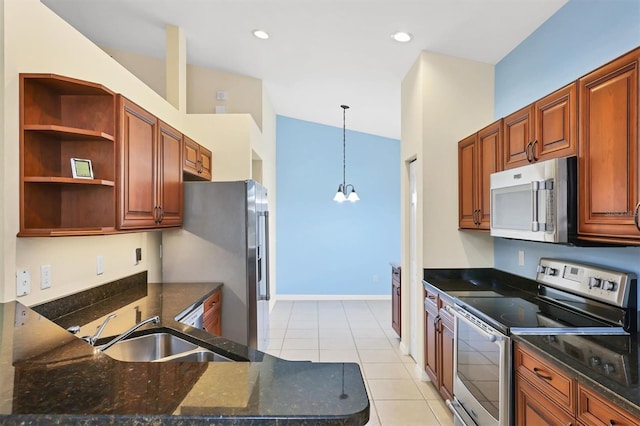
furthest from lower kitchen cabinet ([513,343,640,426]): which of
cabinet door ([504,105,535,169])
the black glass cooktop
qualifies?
cabinet door ([504,105,535,169])

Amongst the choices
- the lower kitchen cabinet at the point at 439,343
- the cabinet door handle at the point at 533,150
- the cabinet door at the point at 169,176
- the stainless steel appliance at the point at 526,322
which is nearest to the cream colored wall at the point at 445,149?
the lower kitchen cabinet at the point at 439,343

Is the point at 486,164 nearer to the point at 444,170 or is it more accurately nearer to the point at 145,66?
the point at 444,170

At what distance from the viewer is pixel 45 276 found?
1933mm

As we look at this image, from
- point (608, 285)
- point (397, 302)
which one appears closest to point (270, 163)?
point (397, 302)

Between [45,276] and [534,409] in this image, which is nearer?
[534,409]

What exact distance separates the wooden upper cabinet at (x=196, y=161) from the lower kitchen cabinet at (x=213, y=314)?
1154 millimetres

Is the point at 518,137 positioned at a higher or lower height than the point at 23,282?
higher

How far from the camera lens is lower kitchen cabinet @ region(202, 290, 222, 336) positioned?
273 centimetres

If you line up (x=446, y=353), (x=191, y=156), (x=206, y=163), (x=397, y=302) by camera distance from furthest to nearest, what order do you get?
(x=397, y=302)
(x=206, y=163)
(x=191, y=156)
(x=446, y=353)

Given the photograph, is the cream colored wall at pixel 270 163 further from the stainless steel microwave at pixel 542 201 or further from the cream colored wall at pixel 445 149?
the stainless steel microwave at pixel 542 201

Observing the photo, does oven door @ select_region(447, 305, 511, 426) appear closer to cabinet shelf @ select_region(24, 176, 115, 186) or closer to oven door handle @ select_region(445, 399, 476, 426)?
oven door handle @ select_region(445, 399, 476, 426)

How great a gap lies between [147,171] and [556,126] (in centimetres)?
248

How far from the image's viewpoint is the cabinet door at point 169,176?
263 centimetres

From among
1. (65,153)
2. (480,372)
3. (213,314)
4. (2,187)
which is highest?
(65,153)
